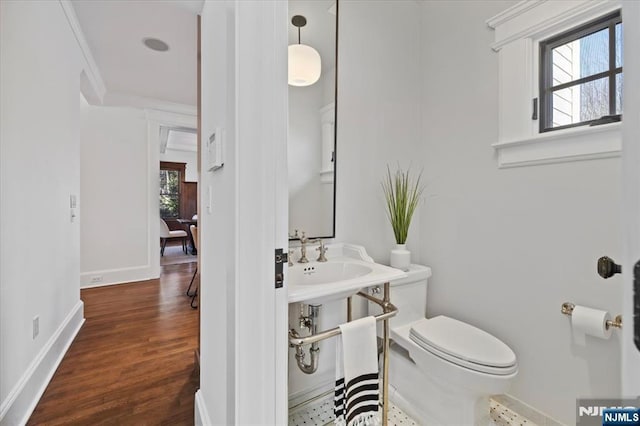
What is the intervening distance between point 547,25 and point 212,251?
6.38 feet

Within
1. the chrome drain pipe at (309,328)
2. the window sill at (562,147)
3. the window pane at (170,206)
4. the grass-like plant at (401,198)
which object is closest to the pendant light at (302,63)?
the grass-like plant at (401,198)

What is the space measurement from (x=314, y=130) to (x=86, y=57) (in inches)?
96.7

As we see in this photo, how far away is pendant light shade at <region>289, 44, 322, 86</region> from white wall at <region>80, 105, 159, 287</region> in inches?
→ 122

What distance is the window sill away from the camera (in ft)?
4.14

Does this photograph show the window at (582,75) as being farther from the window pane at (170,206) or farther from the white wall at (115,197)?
the window pane at (170,206)

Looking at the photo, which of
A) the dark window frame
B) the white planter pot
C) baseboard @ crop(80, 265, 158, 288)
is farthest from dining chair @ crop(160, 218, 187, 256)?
the white planter pot

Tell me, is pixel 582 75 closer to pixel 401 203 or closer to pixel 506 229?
pixel 506 229

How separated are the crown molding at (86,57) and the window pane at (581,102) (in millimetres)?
3075

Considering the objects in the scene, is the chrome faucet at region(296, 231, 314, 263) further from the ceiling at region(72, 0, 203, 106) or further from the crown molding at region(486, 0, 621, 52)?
the crown molding at region(486, 0, 621, 52)

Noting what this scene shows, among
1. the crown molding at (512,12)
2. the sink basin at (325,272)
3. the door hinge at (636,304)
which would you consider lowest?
the sink basin at (325,272)

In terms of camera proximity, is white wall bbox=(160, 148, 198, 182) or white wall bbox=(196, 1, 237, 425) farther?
white wall bbox=(160, 148, 198, 182)

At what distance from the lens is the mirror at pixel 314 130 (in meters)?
1.64

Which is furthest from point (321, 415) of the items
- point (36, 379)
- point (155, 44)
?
point (155, 44)

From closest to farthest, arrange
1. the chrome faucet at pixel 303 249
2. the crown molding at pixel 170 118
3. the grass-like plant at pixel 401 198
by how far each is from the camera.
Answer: the chrome faucet at pixel 303 249 < the grass-like plant at pixel 401 198 < the crown molding at pixel 170 118
